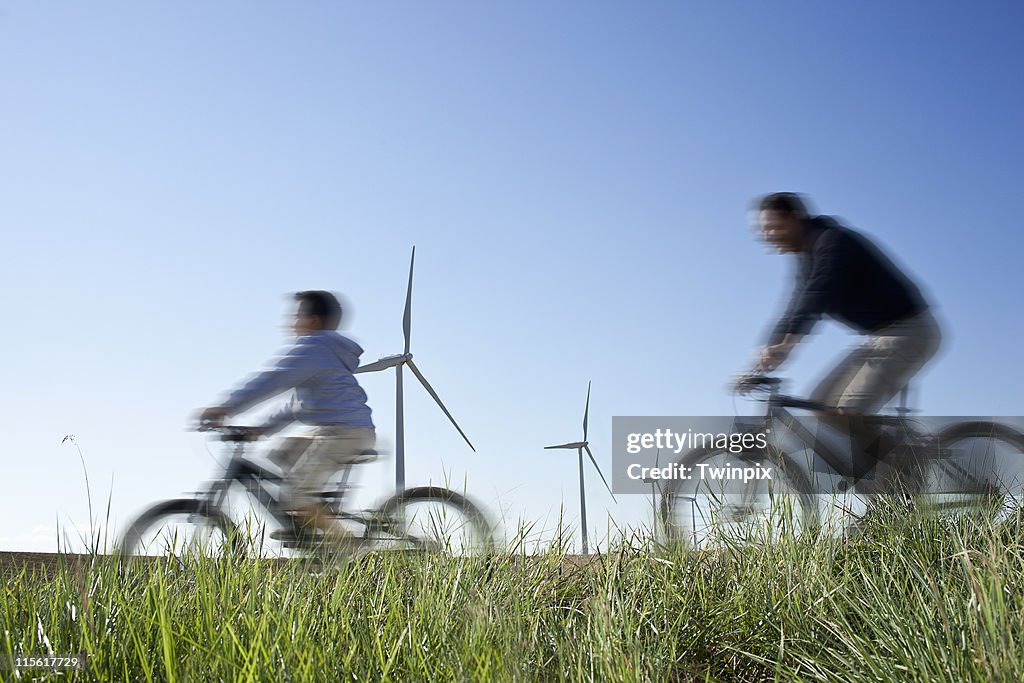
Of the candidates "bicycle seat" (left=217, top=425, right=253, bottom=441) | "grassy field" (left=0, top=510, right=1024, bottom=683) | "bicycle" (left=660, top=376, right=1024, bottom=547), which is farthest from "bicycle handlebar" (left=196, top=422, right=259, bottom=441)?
"bicycle" (left=660, top=376, right=1024, bottom=547)

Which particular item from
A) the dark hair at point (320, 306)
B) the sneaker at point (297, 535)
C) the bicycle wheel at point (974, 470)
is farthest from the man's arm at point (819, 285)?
the sneaker at point (297, 535)

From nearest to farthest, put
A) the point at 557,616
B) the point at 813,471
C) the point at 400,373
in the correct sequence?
the point at 557,616
the point at 813,471
the point at 400,373

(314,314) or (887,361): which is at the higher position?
(314,314)

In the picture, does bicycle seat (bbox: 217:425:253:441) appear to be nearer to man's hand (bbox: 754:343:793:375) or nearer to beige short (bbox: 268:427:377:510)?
beige short (bbox: 268:427:377:510)

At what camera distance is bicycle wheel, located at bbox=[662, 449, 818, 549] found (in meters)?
5.47

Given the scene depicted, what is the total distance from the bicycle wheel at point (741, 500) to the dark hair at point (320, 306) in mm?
2731

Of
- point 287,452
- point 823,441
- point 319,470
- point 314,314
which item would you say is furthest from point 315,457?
point 823,441

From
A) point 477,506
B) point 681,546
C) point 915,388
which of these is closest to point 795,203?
point 915,388

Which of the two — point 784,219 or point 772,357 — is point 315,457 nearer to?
point 772,357

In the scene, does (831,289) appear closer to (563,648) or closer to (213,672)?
(563,648)

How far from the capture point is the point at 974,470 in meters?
6.40

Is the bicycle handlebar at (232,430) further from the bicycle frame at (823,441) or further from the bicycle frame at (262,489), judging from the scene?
the bicycle frame at (823,441)

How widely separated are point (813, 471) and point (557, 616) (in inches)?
80.9

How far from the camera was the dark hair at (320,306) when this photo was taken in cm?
685
